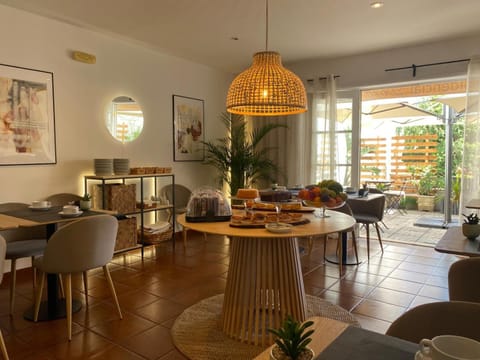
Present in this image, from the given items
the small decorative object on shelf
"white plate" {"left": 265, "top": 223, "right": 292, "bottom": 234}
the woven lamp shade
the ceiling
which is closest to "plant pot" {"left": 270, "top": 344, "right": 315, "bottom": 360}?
"white plate" {"left": 265, "top": 223, "right": 292, "bottom": 234}

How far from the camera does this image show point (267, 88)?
2.41 metres

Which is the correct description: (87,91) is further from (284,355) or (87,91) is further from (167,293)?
(284,355)

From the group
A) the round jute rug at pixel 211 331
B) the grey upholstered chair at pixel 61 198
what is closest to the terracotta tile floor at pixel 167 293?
the round jute rug at pixel 211 331

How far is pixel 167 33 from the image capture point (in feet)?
13.8

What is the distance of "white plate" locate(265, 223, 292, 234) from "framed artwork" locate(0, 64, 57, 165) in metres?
2.83

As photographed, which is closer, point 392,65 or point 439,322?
point 439,322

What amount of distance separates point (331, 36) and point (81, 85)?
301 centimetres

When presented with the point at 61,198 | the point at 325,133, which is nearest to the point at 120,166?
the point at 61,198

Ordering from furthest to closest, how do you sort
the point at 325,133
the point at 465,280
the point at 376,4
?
1. the point at 325,133
2. the point at 376,4
3. the point at 465,280

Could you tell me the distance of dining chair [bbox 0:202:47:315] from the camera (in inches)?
105

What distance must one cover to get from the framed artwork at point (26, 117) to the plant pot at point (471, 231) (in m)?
3.77

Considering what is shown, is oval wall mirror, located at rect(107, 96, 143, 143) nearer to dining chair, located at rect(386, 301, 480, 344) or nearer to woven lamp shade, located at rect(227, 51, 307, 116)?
woven lamp shade, located at rect(227, 51, 307, 116)

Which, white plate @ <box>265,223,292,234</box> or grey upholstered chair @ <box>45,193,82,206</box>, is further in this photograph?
grey upholstered chair @ <box>45,193,82,206</box>

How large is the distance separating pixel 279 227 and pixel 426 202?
6.83m
